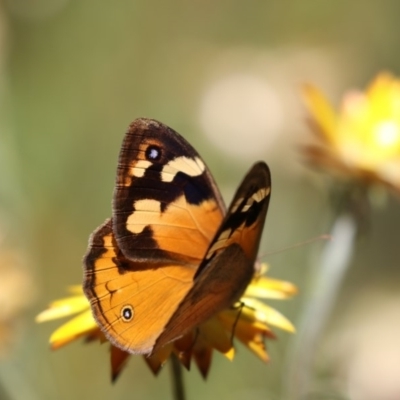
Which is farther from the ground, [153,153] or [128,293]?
[153,153]

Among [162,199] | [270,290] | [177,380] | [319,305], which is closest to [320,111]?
[319,305]

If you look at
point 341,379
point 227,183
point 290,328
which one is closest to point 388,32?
point 227,183

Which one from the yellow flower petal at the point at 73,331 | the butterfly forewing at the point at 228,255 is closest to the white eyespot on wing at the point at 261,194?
the butterfly forewing at the point at 228,255

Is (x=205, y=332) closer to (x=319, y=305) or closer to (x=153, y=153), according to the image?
(x=153, y=153)

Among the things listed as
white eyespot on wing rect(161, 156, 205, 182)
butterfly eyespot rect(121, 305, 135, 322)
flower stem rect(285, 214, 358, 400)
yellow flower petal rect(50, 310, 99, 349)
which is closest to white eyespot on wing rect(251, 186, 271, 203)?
white eyespot on wing rect(161, 156, 205, 182)

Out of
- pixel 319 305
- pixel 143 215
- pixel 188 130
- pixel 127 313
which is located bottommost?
pixel 319 305

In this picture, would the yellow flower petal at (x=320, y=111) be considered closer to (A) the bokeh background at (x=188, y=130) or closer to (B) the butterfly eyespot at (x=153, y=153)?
(A) the bokeh background at (x=188, y=130)

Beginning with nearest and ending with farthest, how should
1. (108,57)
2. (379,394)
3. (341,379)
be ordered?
(341,379) < (379,394) < (108,57)

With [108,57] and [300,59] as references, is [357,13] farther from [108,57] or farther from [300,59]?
[108,57]

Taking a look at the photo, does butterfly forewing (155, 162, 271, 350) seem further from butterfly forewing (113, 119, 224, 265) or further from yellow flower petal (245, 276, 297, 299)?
yellow flower petal (245, 276, 297, 299)
